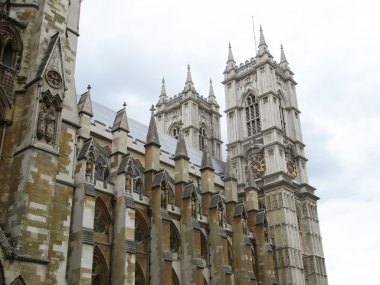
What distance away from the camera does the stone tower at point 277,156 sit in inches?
1529

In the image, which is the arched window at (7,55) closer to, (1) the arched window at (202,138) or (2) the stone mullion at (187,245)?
(2) the stone mullion at (187,245)

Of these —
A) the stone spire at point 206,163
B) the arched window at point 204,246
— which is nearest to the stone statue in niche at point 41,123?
the arched window at point 204,246

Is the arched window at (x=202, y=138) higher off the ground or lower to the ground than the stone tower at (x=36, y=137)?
higher

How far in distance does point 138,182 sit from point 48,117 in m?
18.7

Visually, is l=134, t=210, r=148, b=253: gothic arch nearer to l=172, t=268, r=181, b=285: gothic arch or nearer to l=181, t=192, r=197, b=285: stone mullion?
l=172, t=268, r=181, b=285: gothic arch

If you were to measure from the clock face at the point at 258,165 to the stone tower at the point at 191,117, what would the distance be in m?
8.59

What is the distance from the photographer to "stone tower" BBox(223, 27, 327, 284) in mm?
38844

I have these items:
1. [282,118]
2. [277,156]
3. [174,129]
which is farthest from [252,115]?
[174,129]

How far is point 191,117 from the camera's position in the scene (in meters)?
51.2

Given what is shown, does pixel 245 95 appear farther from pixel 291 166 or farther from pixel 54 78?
pixel 54 78

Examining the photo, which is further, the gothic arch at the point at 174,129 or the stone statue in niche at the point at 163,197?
the gothic arch at the point at 174,129

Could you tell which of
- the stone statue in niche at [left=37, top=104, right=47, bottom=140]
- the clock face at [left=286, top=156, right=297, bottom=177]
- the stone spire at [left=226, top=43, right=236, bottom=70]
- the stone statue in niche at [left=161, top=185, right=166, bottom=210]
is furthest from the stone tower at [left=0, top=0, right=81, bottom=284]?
the stone spire at [left=226, top=43, right=236, bottom=70]

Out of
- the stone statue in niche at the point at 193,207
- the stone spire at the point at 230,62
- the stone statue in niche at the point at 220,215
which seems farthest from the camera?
the stone spire at the point at 230,62

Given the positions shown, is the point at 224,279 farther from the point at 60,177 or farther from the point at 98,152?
the point at 60,177
